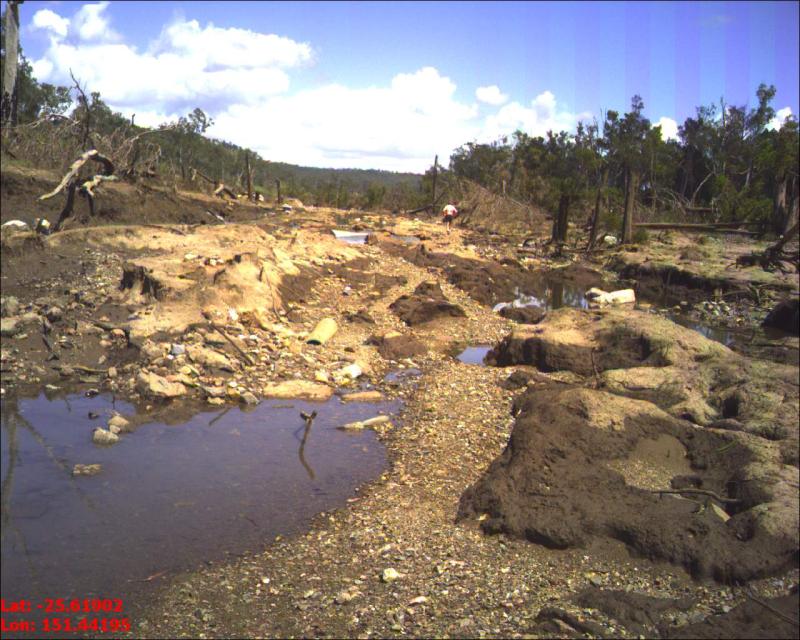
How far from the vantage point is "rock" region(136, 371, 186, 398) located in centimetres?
Result: 682

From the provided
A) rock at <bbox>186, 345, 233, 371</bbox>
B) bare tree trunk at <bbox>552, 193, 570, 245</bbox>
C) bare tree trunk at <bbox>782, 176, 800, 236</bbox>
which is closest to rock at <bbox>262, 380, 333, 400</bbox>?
rock at <bbox>186, 345, 233, 371</bbox>

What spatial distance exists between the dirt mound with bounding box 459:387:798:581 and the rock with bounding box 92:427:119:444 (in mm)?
2980

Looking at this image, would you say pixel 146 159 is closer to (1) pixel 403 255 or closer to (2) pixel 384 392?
(1) pixel 403 255

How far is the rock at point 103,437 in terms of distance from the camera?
5707mm

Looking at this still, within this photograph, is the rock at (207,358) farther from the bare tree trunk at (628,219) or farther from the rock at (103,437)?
the bare tree trunk at (628,219)

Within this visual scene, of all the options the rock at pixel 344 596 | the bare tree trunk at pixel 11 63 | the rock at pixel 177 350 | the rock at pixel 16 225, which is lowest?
the rock at pixel 344 596

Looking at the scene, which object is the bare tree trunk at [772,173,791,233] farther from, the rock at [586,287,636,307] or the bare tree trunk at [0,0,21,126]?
the bare tree trunk at [0,0,21,126]

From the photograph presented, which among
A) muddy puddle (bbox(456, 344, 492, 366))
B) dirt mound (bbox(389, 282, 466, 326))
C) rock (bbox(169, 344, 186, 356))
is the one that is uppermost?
dirt mound (bbox(389, 282, 466, 326))

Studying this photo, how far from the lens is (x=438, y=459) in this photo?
19.3ft

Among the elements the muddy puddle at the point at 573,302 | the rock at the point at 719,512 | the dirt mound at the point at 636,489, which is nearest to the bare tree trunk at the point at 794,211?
the muddy puddle at the point at 573,302

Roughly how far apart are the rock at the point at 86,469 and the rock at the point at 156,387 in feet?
5.32

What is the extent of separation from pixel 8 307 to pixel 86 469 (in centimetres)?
364

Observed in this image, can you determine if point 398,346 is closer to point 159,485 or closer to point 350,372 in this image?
point 350,372

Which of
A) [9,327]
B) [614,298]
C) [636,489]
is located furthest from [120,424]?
[614,298]
